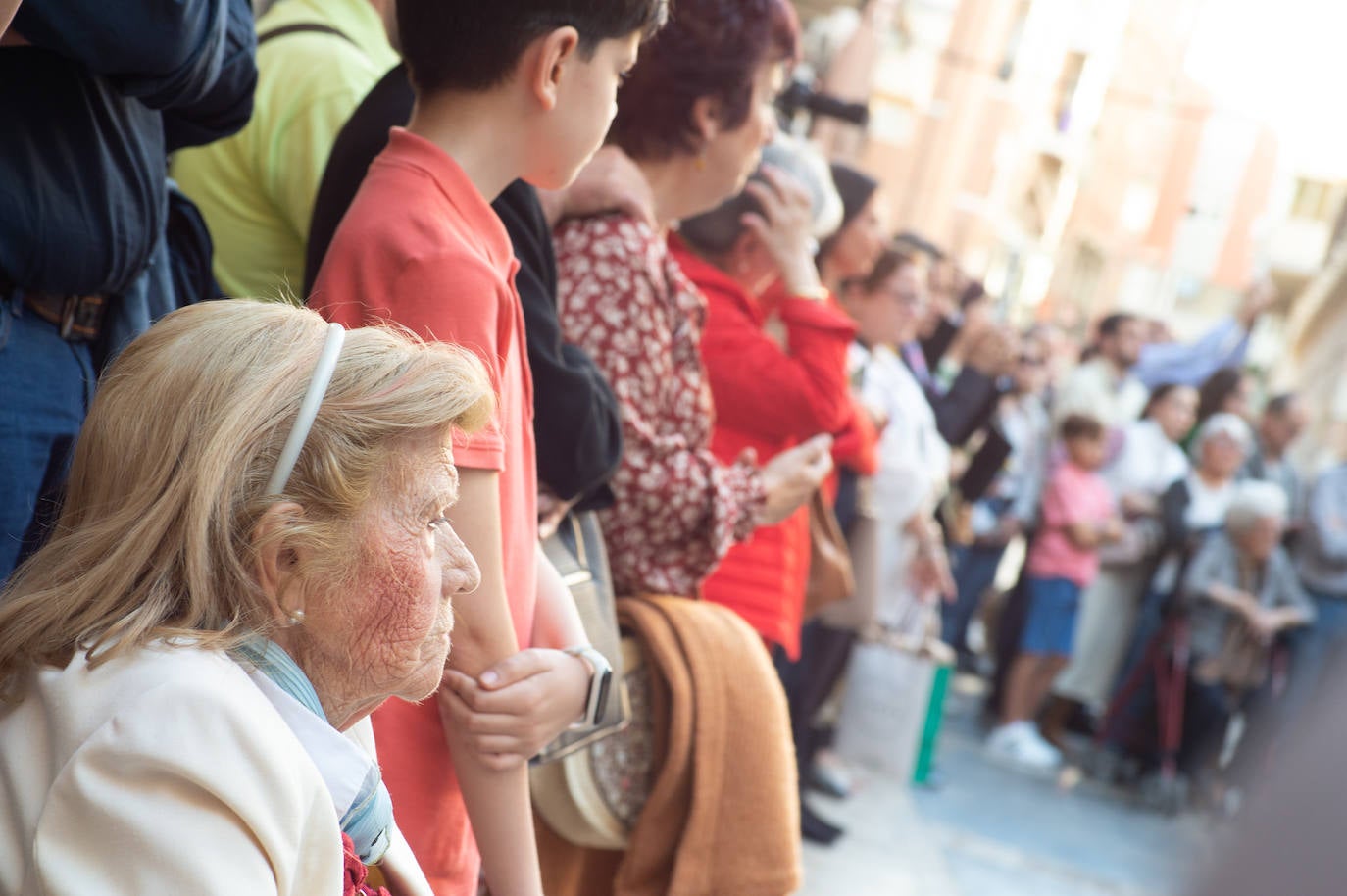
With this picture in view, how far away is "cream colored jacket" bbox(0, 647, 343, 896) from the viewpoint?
1.18 m

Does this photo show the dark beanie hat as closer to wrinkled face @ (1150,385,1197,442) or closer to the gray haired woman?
the gray haired woman

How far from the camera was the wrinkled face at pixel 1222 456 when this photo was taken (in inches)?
322

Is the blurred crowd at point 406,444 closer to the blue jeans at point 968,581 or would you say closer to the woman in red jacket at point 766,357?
the woman in red jacket at point 766,357

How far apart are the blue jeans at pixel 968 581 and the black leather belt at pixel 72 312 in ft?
22.4

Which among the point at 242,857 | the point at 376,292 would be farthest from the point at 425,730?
the point at 242,857

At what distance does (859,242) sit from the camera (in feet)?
15.4

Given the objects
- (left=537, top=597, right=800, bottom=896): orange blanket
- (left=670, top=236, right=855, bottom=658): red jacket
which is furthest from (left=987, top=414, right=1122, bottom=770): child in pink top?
(left=537, top=597, right=800, bottom=896): orange blanket

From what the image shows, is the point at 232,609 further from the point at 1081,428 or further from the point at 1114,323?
the point at 1114,323

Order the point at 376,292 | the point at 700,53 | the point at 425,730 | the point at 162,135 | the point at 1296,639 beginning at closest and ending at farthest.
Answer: the point at 376,292, the point at 425,730, the point at 162,135, the point at 700,53, the point at 1296,639

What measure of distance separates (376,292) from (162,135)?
58cm

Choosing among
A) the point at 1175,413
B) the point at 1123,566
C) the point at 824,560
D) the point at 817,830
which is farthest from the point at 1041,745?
the point at 824,560

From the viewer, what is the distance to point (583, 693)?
6.59ft

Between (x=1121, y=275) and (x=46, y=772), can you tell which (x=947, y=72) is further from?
(x=46, y=772)

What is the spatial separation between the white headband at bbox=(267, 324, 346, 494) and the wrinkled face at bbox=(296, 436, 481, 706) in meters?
0.10
